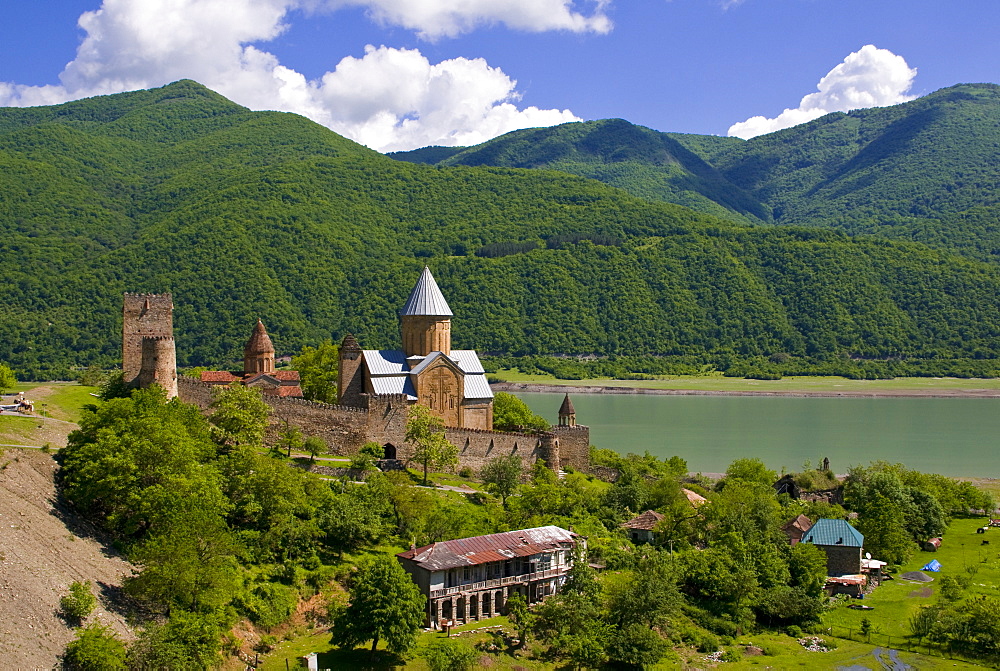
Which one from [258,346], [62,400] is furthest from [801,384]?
[62,400]

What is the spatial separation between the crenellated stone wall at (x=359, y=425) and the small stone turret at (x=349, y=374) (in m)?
2.84

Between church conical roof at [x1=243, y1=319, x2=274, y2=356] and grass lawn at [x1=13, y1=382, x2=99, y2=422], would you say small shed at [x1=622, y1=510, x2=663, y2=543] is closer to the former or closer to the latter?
grass lawn at [x1=13, y1=382, x2=99, y2=422]

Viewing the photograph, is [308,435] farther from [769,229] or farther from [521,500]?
[769,229]

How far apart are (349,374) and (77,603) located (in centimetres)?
2047

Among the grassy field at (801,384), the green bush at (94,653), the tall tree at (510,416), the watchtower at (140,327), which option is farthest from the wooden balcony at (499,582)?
the grassy field at (801,384)

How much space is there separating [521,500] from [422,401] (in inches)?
330

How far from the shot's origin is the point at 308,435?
114 feet

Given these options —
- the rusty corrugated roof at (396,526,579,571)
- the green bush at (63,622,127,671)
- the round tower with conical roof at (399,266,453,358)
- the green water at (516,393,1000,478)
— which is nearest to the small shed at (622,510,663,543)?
the rusty corrugated roof at (396,526,579,571)

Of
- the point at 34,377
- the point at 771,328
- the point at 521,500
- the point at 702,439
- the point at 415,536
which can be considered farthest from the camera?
the point at 771,328

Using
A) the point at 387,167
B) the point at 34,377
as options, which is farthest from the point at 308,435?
the point at 387,167

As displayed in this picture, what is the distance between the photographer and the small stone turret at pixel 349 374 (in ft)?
130

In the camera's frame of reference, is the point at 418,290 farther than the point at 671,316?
No

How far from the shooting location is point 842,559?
107 ft

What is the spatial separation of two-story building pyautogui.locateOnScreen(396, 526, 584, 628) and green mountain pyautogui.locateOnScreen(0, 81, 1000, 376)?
240 feet
